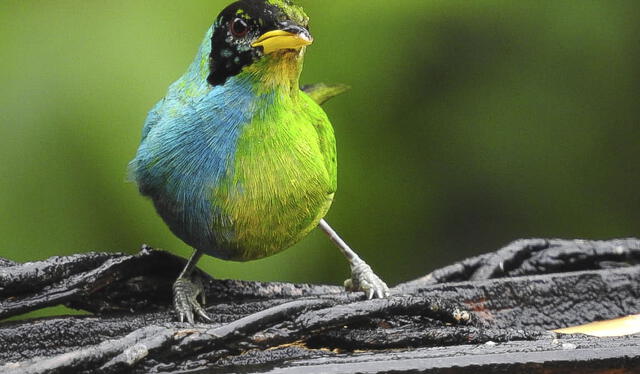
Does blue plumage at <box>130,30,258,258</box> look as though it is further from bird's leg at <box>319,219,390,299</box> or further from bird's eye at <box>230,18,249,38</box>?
bird's leg at <box>319,219,390,299</box>

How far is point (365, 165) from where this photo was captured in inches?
141

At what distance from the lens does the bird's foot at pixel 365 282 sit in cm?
233

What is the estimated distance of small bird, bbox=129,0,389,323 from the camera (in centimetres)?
211

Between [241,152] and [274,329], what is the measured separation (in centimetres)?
51

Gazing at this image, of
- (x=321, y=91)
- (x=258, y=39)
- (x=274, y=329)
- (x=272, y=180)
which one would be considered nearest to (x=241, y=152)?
(x=272, y=180)

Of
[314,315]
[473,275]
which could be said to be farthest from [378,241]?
[314,315]

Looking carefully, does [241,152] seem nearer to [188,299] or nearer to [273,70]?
[273,70]

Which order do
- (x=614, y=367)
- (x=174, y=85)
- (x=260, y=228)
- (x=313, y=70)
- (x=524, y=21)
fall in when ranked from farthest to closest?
(x=524, y=21), (x=313, y=70), (x=174, y=85), (x=260, y=228), (x=614, y=367)

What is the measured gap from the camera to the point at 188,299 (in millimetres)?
1973

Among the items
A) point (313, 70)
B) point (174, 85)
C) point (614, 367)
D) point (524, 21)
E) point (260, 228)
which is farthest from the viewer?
point (524, 21)

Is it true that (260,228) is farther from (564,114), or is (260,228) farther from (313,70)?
(564,114)

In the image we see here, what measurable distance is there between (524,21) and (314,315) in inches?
88.6

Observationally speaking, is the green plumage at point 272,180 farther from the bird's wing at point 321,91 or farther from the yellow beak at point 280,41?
the bird's wing at point 321,91

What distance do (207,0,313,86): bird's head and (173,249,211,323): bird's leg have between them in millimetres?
393
